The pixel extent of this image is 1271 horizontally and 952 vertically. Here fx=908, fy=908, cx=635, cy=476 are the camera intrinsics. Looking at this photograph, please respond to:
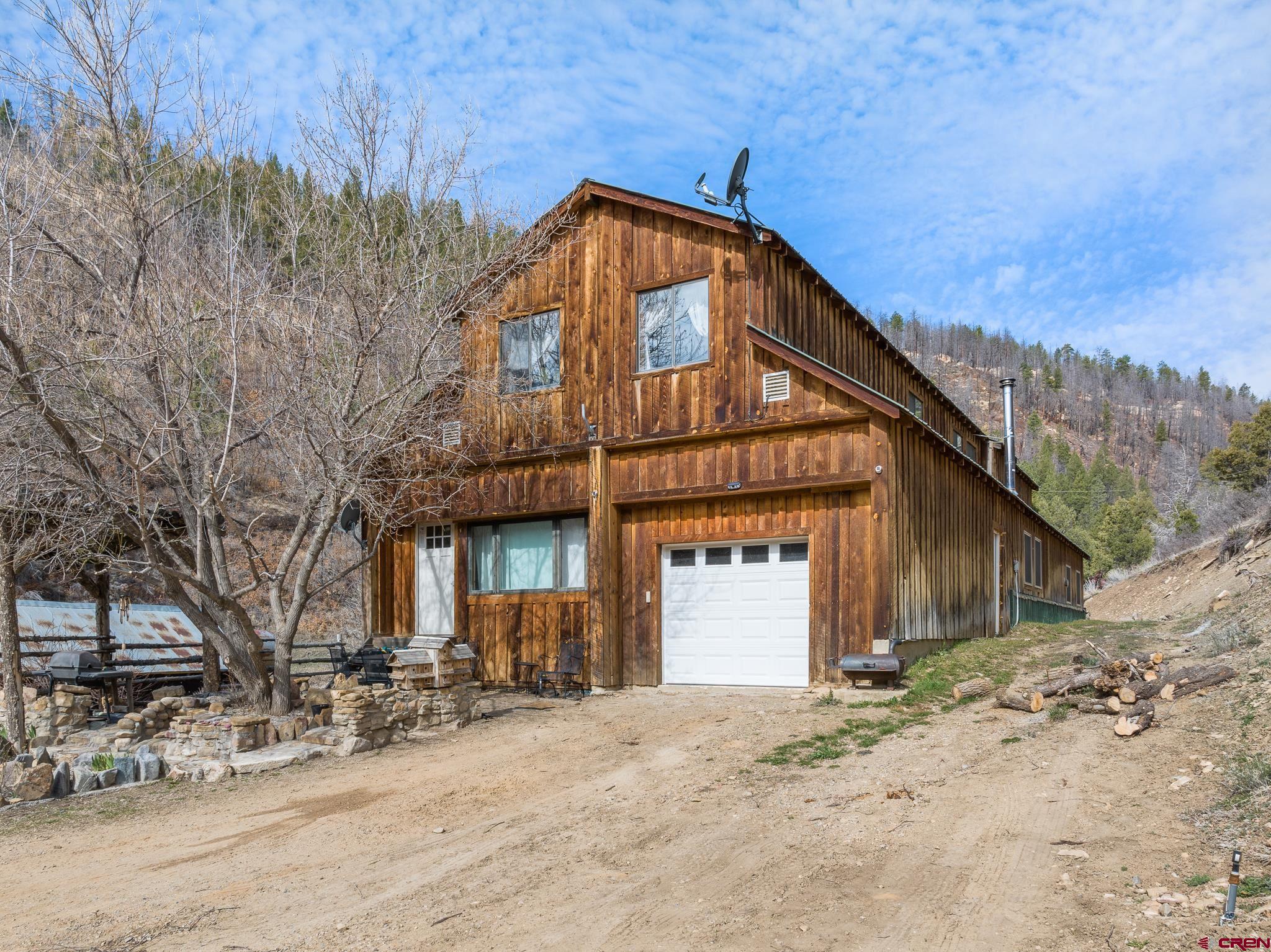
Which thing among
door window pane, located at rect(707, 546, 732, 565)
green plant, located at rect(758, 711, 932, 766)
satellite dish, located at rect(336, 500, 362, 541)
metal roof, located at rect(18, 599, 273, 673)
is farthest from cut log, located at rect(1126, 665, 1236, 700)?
metal roof, located at rect(18, 599, 273, 673)

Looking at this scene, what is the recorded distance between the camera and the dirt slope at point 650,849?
14.7ft

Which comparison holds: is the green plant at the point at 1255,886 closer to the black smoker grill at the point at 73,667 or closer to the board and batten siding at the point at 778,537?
the board and batten siding at the point at 778,537

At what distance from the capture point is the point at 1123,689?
8.59m

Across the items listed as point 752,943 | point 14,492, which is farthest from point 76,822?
point 752,943

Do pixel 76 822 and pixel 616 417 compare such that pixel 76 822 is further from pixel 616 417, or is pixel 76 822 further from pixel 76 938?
pixel 616 417

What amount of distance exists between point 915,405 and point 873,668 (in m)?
8.69

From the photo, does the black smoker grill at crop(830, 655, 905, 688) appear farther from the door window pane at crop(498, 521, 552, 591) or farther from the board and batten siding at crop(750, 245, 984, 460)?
the door window pane at crop(498, 521, 552, 591)

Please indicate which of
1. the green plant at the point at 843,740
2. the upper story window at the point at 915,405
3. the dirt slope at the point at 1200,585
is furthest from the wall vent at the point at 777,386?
the upper story window at the point at 915,405

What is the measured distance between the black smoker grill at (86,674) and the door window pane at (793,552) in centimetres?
920

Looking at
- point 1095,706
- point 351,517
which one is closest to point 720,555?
point 1095,706

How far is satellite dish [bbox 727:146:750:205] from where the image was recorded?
40.4 ft

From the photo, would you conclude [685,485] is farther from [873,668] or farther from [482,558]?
[482,558]

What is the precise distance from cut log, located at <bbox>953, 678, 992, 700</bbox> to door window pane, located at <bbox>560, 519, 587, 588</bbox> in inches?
220

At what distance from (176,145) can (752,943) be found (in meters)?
10.7
